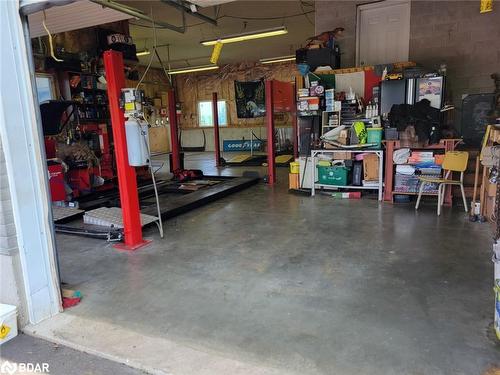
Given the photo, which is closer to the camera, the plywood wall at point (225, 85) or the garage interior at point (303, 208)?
the garage interior at point (303, 208)

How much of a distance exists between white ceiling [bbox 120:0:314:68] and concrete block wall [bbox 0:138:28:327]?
234 inches

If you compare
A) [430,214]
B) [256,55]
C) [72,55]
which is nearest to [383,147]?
[430,214]

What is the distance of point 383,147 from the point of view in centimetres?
573

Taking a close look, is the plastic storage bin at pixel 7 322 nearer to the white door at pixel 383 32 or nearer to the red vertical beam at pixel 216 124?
the white door at pixel 383 32

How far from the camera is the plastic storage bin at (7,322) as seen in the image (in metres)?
2.29

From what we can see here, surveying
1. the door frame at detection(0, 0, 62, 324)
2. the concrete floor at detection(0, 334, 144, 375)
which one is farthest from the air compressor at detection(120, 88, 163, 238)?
the concrete floor at detection(0, 334, 144, 375)

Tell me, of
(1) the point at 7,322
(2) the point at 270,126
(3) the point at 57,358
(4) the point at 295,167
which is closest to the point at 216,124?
(2) the point at 270,126

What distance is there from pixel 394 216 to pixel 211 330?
11.0 ft

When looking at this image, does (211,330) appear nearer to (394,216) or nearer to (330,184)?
(394,216)

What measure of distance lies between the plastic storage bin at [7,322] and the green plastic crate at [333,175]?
4.90 m

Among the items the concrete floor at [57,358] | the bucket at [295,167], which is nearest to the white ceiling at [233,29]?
the bucket at [295,167]

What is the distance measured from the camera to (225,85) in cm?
1548

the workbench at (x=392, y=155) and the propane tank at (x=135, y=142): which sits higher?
the propane tank at (x=135, y=142)

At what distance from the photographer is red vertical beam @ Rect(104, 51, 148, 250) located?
358 cm
